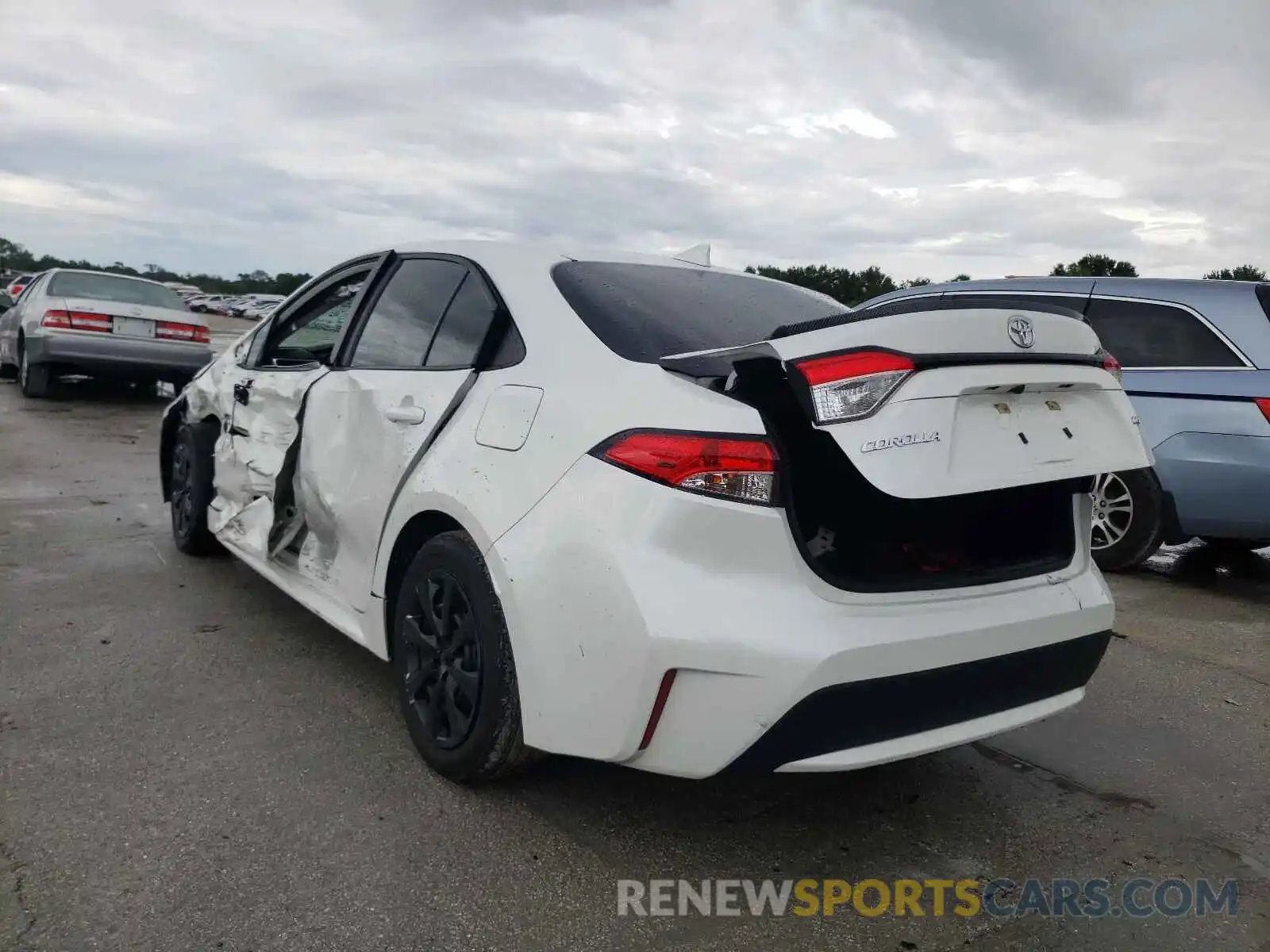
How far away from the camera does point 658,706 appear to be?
2.26 m

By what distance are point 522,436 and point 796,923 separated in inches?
52.5

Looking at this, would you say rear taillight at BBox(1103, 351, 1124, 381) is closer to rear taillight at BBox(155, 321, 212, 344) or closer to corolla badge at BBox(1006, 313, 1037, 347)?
corolla badge at BBox(1006, 313, 1037, 347)

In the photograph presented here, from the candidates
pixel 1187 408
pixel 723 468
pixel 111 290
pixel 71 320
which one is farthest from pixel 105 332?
pixel 723 468

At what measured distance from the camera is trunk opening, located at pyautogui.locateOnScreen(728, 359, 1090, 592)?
235cm

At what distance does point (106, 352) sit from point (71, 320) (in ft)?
1.59

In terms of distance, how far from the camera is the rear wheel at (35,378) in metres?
11.3

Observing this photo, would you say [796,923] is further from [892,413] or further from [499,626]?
[892,413]

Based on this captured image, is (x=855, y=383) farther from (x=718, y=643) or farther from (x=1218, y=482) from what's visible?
(x=1218, y=482)

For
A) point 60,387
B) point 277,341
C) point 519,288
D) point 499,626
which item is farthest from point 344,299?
point 60,387

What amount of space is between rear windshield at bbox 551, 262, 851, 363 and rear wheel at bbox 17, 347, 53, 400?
10206 millimetres

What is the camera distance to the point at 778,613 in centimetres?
223

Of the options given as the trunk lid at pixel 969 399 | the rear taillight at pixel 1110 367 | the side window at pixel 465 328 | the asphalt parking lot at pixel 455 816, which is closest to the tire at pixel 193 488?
the asphalt parking lot at pixel 455 816

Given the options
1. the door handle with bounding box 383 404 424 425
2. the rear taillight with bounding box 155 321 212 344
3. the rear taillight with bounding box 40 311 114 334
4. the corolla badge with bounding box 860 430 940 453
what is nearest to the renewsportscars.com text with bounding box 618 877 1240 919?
the corolla badge with bounding box 860 430 940 453

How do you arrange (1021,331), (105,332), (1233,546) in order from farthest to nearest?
(105,332)
(1233,546)
(1021,331)
